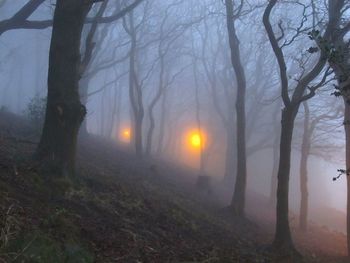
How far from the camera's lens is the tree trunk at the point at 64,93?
988 centimetres

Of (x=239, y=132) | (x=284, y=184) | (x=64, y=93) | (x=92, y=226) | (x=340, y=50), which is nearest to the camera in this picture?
(x=340, y=50)

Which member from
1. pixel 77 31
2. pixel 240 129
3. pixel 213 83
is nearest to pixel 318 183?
pixel 213 83

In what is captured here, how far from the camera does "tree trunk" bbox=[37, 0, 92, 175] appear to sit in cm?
988

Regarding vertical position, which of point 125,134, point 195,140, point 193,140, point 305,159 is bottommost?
Answer: point 305,159

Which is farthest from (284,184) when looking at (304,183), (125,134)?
(125,134)

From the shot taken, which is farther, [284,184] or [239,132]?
[239,132]

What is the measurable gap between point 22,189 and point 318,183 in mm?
60177

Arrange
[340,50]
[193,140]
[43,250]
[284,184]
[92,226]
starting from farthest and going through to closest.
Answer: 1. [193,140]
2. [284,184]
3. [92,226]
4. [340,50]
5. [43,250]

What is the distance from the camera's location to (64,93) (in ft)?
32.8

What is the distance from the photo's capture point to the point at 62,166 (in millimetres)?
9812

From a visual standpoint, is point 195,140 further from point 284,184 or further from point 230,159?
point 284,184

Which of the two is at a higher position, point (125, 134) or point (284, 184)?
point (125, 134)

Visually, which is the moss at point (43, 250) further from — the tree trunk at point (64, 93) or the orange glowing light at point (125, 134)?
the orange glowing light at point (125, 134)

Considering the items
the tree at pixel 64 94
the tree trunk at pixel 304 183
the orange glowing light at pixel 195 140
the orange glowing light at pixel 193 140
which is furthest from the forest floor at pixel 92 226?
the orange glowing light at pixel 193 140
